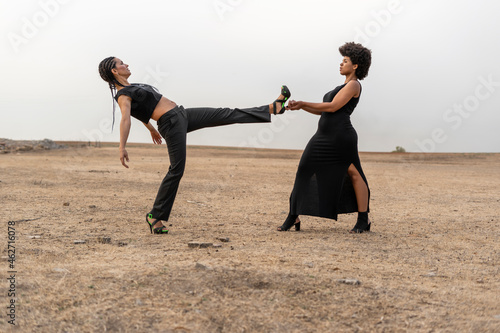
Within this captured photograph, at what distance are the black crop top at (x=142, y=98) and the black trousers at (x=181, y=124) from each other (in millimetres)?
171

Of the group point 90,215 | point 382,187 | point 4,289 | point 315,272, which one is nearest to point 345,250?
point 315,272

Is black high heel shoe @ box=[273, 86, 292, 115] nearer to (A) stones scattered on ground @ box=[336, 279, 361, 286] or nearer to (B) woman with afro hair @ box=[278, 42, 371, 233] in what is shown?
(B) woman with afro hair @ box=[278, 42, 371, 233]

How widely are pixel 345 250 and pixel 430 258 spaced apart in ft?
2.58

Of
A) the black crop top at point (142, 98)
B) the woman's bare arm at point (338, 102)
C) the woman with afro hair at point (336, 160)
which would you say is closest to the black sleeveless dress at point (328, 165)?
the woman with afro hair at point (336, 160)

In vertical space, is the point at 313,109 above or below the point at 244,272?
above

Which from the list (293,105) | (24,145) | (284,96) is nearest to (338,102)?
(293,105)

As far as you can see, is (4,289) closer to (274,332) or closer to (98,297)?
(98,297)

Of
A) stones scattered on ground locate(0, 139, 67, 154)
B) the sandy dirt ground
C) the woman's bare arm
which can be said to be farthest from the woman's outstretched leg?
stones scattered on ground locate(0, 139, 67, 154)

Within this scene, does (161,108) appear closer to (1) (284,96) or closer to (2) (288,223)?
(1) (284,96)

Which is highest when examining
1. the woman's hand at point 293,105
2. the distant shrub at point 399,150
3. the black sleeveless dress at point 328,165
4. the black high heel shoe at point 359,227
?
the distant shrub at point 399,150

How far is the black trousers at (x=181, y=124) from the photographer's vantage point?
570 centimetres

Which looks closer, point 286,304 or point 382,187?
point 286,304

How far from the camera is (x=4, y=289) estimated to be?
3662mm

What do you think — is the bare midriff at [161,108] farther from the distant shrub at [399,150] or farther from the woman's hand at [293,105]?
the distant shrub at [399,150]
